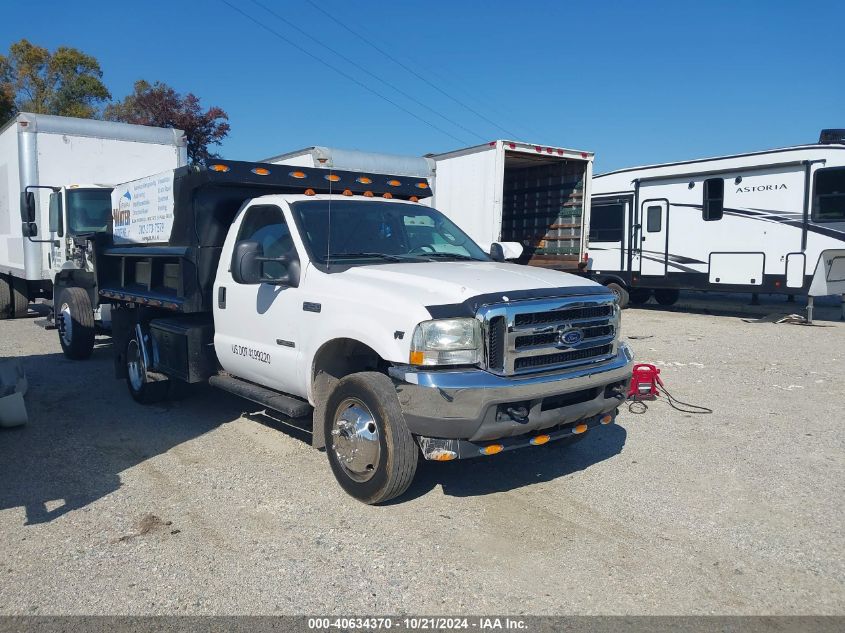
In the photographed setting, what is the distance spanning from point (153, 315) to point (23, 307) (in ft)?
29.6

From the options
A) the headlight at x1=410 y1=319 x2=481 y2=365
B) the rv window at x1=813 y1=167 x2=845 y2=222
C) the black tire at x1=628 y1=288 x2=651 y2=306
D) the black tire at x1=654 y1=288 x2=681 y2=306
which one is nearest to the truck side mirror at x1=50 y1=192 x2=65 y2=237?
the headlight at x1=410 y1=319 x2=481 y2=365

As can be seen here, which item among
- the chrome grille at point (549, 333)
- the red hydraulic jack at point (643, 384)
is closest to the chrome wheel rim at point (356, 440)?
the chrome grille at point (549, 333)

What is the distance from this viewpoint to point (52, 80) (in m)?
35.0

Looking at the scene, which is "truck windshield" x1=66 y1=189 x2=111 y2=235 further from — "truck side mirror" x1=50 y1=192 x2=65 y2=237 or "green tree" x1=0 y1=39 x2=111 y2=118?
"green tree" x1=0 y1=39 x2=111 y2=118

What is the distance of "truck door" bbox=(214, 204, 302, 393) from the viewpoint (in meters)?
5.38

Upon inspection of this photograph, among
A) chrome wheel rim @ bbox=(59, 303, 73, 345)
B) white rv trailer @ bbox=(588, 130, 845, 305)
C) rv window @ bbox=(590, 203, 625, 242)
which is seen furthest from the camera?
rv window @ bbox=(590, 203, 625, 242)

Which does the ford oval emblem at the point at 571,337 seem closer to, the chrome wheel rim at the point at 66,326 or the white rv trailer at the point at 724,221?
the chrome wheel rim at the point at 66,326

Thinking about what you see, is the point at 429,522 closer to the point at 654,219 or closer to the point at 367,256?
the point at 367,256

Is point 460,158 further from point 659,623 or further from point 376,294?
point 659,623

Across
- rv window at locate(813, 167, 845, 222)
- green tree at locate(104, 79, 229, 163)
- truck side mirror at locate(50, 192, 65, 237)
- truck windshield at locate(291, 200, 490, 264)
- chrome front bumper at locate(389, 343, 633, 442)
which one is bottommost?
chrome front bumper at locate(389, 343, 633, 442)

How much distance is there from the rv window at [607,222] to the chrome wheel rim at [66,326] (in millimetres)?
11893

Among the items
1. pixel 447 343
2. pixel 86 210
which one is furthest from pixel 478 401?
pixel 86 210

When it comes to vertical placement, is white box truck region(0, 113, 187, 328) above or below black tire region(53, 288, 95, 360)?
above

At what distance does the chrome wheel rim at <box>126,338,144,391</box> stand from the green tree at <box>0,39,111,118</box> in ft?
99.7
